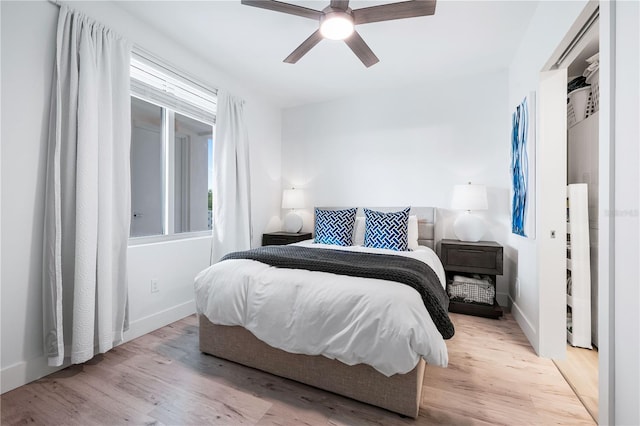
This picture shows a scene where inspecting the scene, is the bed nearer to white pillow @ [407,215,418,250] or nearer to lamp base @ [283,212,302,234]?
white pillow @ [407,215,418,250]

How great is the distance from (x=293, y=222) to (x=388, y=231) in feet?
5.34

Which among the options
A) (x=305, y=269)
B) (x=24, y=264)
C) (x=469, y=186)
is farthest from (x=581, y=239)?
(x=24, y=264)

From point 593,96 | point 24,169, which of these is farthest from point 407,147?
point 24,169

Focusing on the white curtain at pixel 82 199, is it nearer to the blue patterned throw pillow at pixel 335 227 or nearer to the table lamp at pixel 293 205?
the blue patterned throw pillow at pixel 335 227

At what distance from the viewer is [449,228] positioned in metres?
3.42

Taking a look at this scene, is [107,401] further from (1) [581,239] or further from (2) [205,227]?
(1) [581,239]

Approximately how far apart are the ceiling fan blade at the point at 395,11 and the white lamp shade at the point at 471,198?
1.81 metres

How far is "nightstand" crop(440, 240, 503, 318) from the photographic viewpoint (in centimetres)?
285

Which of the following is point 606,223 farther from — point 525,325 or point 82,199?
point 82,199

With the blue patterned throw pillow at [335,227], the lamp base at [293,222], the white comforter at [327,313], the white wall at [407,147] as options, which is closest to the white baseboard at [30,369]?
the white comforter at [327,313]

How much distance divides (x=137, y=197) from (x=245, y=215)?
1128 mm

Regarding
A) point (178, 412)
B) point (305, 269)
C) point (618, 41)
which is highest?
point (618, 41)

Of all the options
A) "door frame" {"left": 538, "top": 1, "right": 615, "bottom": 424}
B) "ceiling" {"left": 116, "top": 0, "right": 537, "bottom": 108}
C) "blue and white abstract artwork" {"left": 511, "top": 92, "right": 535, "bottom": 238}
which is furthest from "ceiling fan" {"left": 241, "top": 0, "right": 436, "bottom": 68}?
"blue and white abstract artwork" {"left": 511, "top": 92, "right": 535, "bottom": 238}

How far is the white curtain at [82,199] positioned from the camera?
1.82 metres
